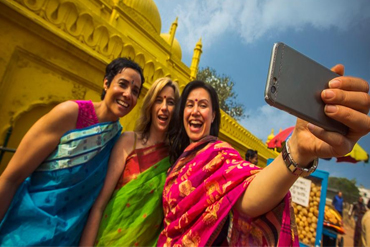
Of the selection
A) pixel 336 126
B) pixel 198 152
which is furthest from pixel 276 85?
pixel 198 152

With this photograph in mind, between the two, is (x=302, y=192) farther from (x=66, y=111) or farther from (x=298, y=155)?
(x=66, y=111)

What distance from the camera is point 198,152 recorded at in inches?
54.6

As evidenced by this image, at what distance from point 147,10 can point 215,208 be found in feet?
39.5

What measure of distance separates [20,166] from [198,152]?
117 cm

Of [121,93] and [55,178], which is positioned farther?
[121,93]

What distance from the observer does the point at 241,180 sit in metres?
1.00

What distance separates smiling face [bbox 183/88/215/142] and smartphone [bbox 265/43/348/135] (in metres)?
0.91

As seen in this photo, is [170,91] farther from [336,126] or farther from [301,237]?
[301,237]

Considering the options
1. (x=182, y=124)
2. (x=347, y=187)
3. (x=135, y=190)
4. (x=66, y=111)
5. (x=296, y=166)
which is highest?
(x=347, y=187)

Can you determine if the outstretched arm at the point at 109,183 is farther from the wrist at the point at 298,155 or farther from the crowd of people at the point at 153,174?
the wrist at the point at 298,155

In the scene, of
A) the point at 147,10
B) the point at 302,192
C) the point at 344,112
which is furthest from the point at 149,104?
the point at 147,10

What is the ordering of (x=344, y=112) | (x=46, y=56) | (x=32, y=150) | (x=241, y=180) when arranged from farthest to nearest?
(x=46, y=56)
(x=32, y=150)
(x=241, y=180)
(x=344, y=112)

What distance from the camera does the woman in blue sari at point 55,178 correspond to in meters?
1.22

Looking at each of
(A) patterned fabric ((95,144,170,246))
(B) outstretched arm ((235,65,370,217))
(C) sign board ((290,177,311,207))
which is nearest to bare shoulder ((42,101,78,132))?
(A) patterned fabric ((95,144,170,246))
